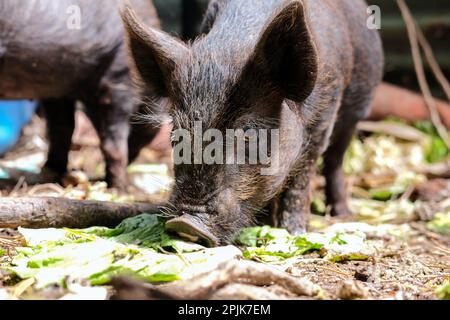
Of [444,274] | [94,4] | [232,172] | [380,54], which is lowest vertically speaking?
[444,274]

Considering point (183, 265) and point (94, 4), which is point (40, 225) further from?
point (94, 4)

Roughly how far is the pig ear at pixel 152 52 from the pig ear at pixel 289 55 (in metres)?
0.44

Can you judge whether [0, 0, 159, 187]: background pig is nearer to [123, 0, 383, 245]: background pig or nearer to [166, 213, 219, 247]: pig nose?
[123, 0, 383, 245]: background pig

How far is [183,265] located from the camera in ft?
10.3

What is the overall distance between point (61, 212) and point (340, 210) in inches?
Answer: 112

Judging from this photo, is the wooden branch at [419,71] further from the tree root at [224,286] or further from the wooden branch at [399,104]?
the tree root at [224,286]

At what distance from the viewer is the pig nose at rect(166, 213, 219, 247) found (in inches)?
133

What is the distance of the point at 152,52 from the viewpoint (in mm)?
4020

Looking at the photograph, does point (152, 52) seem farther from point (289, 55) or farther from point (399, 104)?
point (399, 104)

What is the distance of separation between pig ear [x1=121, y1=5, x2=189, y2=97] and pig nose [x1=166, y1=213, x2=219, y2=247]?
33.3 inches

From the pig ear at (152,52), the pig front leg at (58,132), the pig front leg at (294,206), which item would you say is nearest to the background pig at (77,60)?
the pig front leg at (58,132)

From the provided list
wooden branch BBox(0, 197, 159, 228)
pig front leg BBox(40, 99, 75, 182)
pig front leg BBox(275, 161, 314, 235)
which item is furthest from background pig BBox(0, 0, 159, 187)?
pig front leg BBox(275, 161, 314, 235)

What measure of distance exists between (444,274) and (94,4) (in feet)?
11.2

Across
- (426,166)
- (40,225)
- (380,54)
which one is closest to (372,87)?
(380,54)
